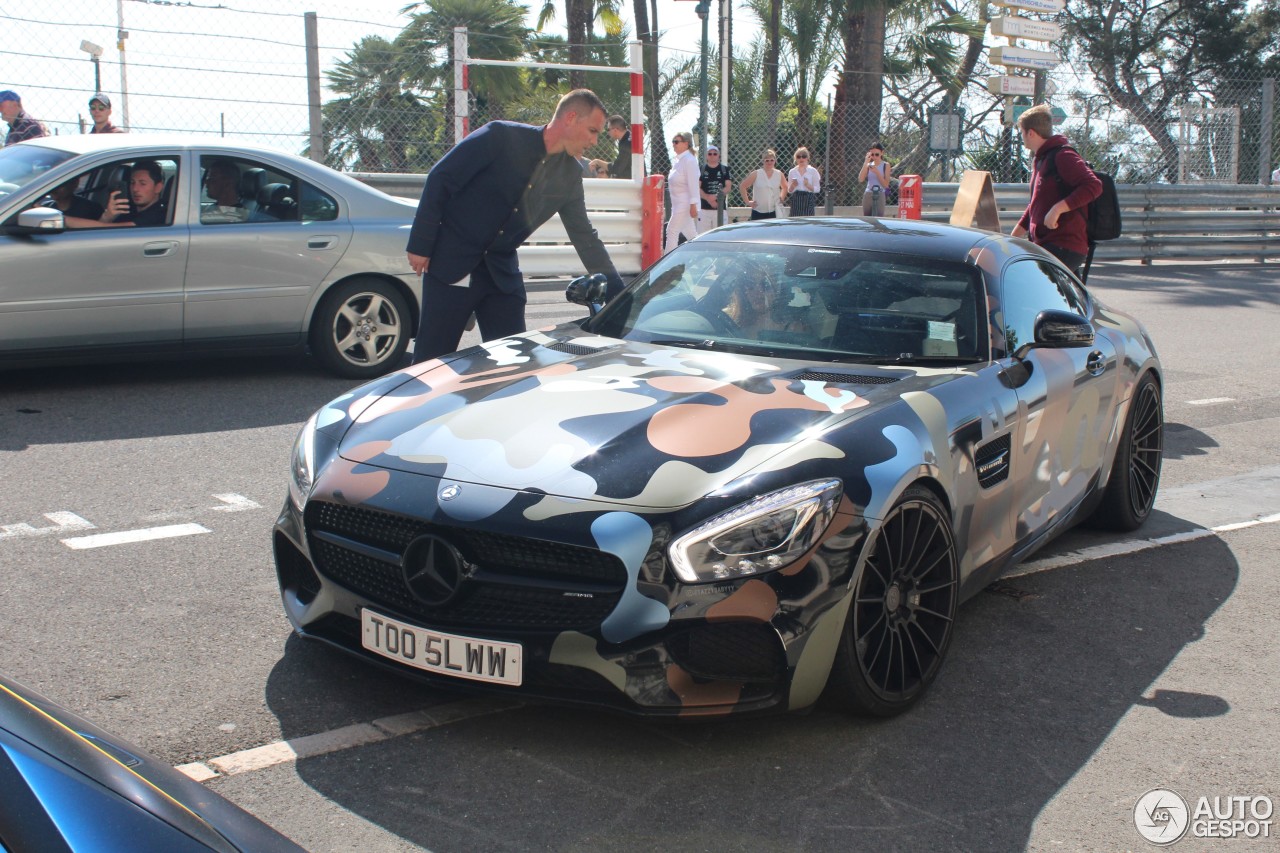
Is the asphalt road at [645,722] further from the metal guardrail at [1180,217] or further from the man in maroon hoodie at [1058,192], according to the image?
the metal guardrail at [1180,217]

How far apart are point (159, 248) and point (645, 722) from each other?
18.6 feet

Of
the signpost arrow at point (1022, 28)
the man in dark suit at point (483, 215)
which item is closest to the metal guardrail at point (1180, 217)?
the signpost arrow at point (1022, 28)

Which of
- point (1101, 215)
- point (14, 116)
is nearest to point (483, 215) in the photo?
point (1101, 215)

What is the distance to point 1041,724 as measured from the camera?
3.72 meters

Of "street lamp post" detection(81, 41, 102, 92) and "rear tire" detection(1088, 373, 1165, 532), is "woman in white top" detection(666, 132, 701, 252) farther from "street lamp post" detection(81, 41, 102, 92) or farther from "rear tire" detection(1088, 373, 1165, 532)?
"rear tire" detection(1088, 373, 1165, 532)

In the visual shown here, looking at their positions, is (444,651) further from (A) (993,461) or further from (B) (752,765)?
(A) (993,461)

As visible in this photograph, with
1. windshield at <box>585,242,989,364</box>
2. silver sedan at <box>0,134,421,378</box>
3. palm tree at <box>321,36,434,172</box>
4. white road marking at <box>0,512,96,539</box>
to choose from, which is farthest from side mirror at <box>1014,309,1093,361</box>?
palm tree at <box>321,36,434,172</box>

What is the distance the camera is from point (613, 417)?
3.72 meters

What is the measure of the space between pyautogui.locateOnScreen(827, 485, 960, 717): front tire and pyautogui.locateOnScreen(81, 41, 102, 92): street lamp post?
9513 millimetres

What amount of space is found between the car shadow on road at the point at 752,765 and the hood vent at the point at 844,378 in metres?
0.90

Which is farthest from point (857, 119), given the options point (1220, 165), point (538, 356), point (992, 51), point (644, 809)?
point (644, 809)

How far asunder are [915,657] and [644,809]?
39.5 inches

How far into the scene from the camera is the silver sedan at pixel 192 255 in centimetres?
760

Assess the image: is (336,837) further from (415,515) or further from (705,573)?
(705,573)
